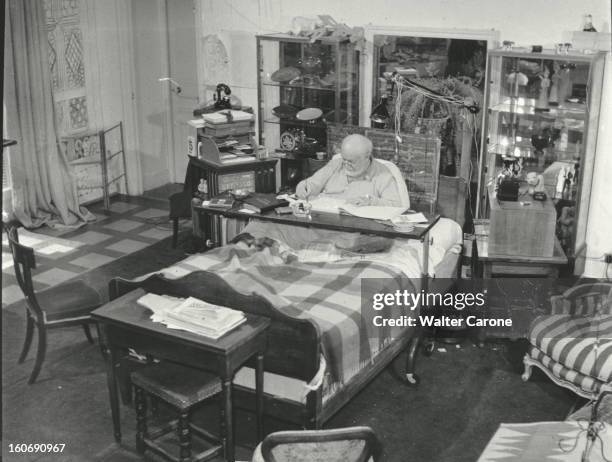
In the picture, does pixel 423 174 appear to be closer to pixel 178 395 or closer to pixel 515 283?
pixel 515 283

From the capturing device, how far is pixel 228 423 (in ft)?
10.9

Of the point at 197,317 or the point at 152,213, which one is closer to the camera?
the point at 197,317

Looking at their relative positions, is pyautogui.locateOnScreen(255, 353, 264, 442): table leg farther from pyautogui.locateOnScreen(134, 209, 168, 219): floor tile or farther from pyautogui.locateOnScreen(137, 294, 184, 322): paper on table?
pyautogui.locateOnScreen(134, 209, 168, 219): floor tile

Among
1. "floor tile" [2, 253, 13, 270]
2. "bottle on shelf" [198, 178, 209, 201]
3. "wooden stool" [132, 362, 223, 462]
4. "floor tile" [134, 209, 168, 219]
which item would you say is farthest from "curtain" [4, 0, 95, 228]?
"wooden stool" [132, 362, 223, 462]

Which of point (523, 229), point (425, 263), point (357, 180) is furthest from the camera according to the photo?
point (357, 180)

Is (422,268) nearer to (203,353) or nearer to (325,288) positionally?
(325,288)

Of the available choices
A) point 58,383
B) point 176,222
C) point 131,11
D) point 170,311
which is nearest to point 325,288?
point 170,311

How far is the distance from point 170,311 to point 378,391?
1344 mm

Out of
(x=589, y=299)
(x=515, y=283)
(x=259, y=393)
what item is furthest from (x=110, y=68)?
(x=589, y=299)

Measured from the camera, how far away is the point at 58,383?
422 cm

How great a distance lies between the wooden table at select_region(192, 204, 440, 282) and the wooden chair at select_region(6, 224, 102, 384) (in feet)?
2.65

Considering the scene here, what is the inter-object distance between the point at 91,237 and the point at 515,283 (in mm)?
2750

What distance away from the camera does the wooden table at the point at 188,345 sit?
3.20 metres

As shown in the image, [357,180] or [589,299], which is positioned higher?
[357,180]
